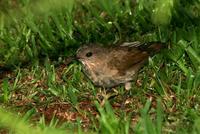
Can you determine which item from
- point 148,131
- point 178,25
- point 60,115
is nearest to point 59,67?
point 60,115

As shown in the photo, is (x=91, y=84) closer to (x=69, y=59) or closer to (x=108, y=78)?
(x=108, y=78)

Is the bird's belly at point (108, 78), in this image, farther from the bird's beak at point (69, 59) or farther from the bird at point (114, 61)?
the bird's beak at point (69, 59)

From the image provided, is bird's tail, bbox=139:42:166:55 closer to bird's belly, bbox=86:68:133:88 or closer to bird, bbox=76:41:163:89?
bird, bbox=76:41:163:89

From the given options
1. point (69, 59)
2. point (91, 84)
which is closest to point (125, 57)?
point (91, 84)

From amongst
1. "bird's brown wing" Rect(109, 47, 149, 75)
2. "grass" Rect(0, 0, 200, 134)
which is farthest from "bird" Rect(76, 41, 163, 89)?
"grass" Rect(0, 0, 200, 134)

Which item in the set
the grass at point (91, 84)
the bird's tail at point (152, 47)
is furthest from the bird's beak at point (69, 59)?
the bird's tail at point (152, 47)

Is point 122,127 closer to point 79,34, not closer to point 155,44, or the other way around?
point 155,44
